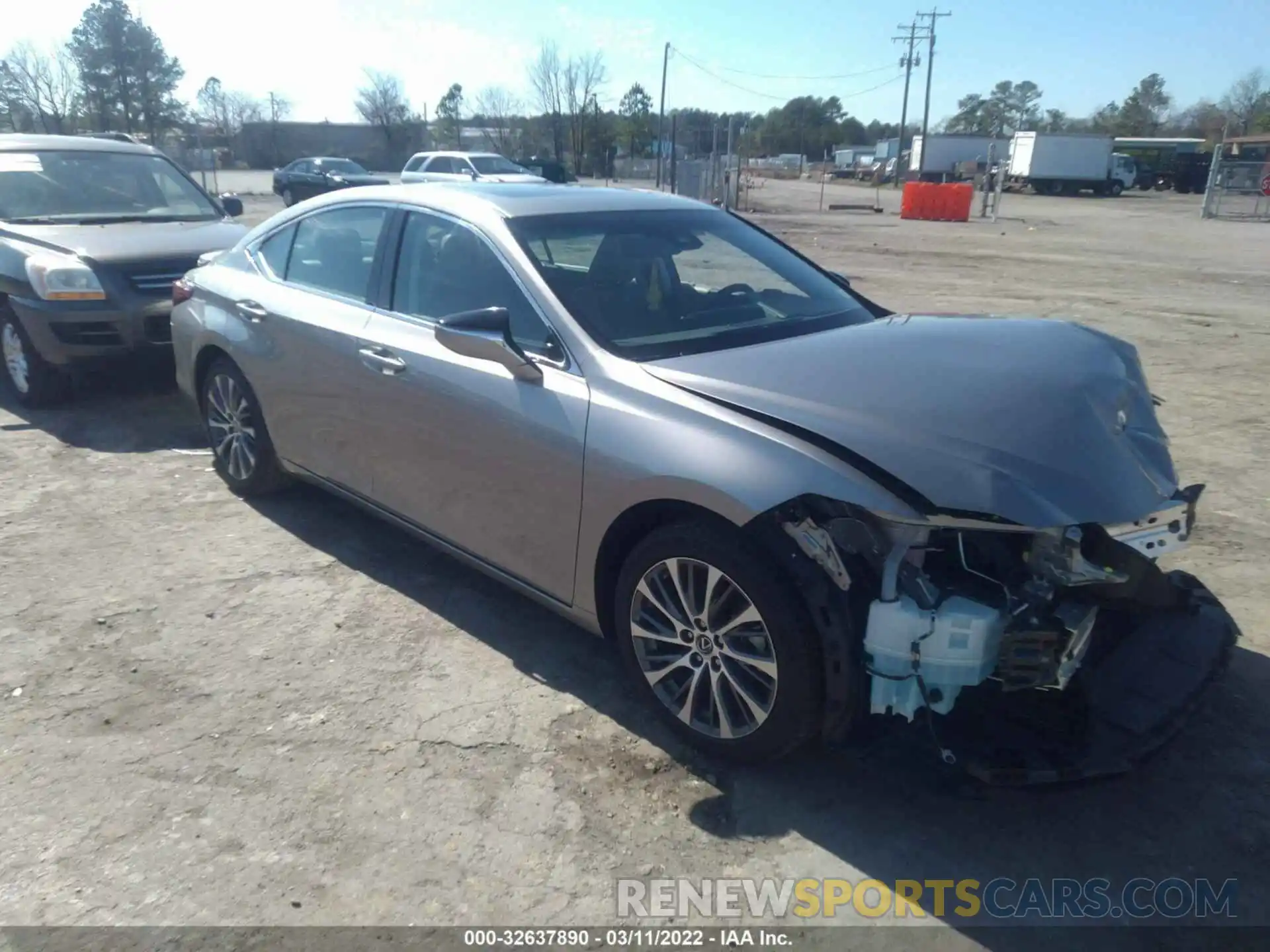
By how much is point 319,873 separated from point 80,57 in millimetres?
58058

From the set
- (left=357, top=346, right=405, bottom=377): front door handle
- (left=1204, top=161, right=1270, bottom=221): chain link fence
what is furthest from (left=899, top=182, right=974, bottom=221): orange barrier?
(left=357, top=346, right=405, bottom=377): front door handle

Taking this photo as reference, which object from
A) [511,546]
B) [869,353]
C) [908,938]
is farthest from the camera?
[511,546]

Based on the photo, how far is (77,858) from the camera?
2.76 meters

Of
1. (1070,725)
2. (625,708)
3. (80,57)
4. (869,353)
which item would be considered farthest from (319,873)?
(80,57)

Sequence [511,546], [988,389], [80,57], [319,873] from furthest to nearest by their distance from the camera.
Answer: [80,57] → [511,546] → [988,389] → [319,873]

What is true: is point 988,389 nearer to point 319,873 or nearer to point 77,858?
point 319,873

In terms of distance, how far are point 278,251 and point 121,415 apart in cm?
297

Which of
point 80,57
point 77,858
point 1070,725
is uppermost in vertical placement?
point 80,57

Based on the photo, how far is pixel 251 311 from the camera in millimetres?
4902

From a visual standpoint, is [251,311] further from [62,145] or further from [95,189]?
[62,145]

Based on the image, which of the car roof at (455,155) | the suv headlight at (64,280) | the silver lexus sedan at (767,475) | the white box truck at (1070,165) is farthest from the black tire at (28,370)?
the white box truck at (1070,165)

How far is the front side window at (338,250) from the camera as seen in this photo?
440 cm

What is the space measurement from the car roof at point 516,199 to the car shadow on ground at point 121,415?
9.37 ft

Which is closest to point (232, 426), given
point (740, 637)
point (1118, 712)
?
point (740, 637)
